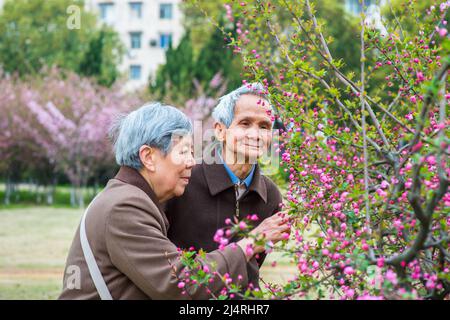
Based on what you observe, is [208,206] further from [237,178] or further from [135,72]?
[135,72]

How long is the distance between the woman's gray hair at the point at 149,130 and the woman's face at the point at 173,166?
0.10 feet

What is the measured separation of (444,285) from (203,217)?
1.39 meters

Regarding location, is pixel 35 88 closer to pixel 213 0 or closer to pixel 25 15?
pixel 213 0

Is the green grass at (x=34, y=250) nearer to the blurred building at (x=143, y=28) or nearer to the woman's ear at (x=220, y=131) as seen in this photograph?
the woman's ear at (x=220, y=131)

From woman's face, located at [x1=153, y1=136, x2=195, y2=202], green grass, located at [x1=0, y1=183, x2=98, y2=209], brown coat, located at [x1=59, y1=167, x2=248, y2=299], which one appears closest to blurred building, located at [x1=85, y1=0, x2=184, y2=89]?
green grass, located at [x1=0, y1=183, x2=98, y2=209]

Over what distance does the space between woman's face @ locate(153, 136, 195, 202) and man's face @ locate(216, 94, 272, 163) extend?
58 cm

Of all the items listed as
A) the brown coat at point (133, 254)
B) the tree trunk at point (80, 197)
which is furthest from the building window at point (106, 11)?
the brown coat at point (133, 254)

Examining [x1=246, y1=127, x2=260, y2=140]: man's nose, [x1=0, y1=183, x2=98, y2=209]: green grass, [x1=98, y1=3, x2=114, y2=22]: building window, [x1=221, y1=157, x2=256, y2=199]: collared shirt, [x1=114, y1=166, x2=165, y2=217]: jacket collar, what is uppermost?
[x1=98, y1=3, x2=114, y2=22]: building window

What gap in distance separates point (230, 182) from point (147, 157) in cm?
75

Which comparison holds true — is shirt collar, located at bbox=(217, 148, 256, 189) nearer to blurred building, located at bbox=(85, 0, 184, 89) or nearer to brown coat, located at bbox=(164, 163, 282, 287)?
brown coat, located at bbox=(164, 163, 282, 287)

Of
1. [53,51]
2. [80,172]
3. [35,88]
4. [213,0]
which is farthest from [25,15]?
[80,172]

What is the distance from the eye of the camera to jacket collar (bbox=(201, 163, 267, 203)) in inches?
149

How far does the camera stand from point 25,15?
51188 millimetres

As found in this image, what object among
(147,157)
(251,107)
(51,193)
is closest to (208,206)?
(251,107)
